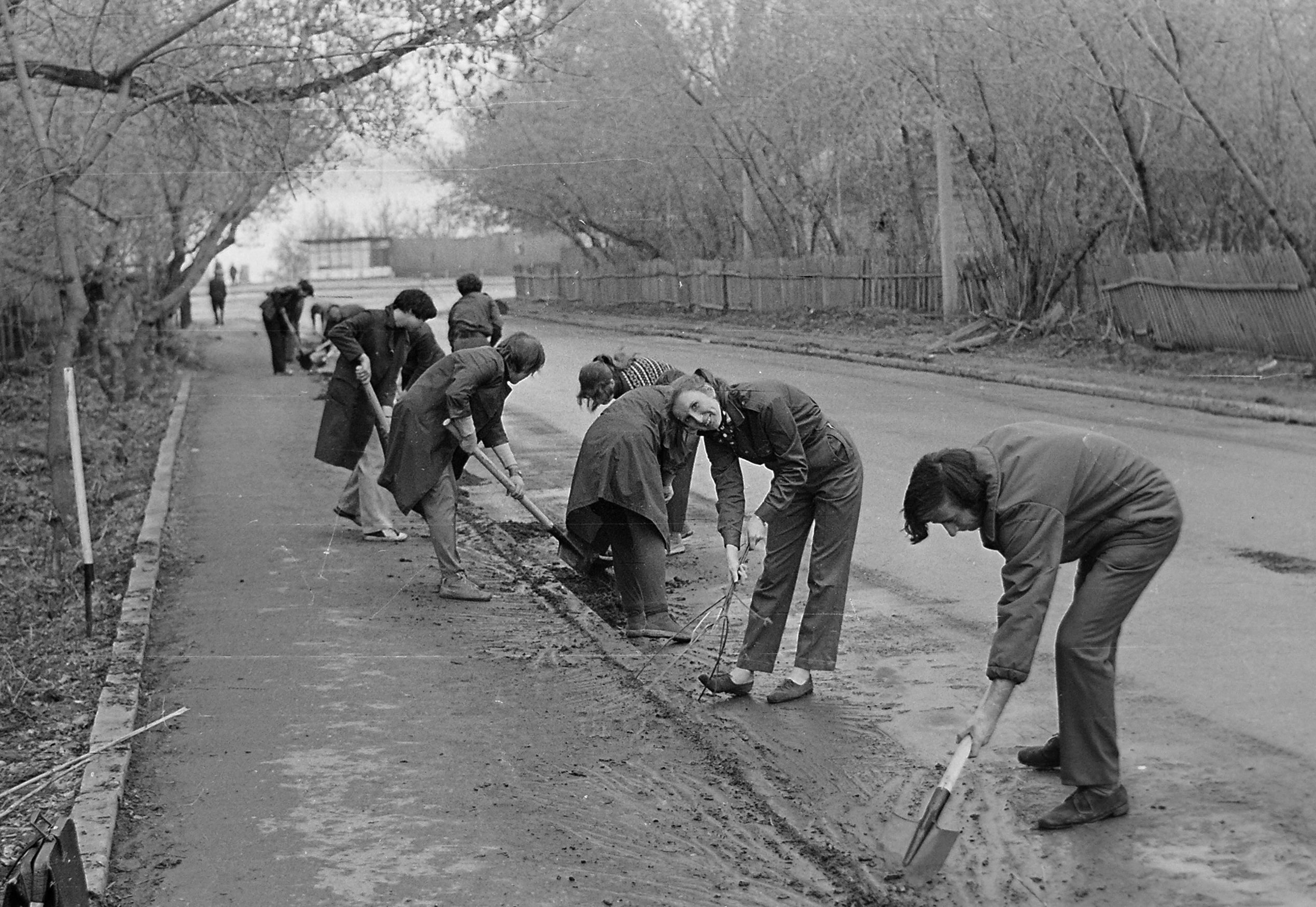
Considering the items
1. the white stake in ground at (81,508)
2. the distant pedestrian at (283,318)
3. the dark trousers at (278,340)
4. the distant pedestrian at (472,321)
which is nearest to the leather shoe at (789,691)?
the white stake in ground at (81,508)

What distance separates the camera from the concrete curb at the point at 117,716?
5.12 m

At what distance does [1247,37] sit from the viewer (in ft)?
71.5

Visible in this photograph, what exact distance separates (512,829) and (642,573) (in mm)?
2609

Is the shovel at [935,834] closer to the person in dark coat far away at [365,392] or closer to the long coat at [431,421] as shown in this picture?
the long coat at [431,421]

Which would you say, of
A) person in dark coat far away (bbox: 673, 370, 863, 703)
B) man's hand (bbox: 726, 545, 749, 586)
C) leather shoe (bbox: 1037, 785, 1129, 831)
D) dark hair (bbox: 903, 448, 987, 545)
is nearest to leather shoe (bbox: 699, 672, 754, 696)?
person in dark coat far away (bbox: 673, 370, 863, 703)

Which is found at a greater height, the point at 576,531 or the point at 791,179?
the point at 791,179

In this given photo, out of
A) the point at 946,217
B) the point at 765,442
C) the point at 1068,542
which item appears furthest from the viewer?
the point at 946,217

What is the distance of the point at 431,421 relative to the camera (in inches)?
350

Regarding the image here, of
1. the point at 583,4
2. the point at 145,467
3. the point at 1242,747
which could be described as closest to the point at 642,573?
the point at 1242,747

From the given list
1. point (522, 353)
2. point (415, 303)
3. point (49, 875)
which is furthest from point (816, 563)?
point (415, 303)

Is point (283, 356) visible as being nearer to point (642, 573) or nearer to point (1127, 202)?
point (1127, 202)

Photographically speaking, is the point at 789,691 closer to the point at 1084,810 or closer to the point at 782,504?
the point at 782,504

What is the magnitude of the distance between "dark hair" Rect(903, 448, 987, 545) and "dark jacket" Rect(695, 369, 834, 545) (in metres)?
1.49

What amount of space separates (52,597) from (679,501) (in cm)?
386
